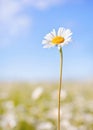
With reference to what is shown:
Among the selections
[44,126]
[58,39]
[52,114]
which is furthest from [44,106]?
[58,39]

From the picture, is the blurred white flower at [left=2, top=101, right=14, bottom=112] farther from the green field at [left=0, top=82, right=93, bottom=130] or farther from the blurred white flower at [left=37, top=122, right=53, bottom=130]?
the blurred white flower at [left=37, top=122, right=53, bottom=130]

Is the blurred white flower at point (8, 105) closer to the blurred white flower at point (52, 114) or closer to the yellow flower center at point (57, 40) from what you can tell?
the blurred white flower at point (52, 114)

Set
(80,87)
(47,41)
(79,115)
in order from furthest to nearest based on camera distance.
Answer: (80,87), (79,115), (47,41)

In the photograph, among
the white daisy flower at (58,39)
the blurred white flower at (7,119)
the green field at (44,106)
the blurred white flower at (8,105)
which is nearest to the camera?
the white daisy flower at (58,39)

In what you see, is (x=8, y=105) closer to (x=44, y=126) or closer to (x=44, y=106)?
(x=44, y=106)

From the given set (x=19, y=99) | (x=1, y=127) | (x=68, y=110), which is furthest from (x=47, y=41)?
(x=19, y=99)

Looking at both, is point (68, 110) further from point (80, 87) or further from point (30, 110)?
point (80, 87)

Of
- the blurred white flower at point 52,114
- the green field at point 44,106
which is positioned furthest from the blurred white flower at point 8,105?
the blurred white flower at point 52,114
